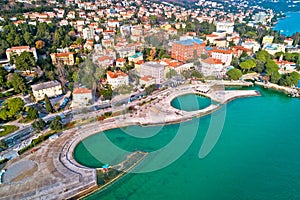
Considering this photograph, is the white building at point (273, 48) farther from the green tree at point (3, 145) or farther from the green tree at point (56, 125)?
the green tree at point (3, 145)

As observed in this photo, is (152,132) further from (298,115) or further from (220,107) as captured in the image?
(298,115)

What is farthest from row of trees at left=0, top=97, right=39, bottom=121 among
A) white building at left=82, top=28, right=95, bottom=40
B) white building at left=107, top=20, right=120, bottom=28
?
white building at left=107, top=20, right=120, bottom=28

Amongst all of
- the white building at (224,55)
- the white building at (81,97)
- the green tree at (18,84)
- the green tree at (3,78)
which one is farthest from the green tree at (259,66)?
the green tree at (3,78)

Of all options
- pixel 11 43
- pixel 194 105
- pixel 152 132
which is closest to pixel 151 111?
pixel 152 132

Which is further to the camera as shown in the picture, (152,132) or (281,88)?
(281,88)

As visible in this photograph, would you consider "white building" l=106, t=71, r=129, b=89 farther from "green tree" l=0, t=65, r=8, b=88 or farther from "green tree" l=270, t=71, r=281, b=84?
"green tree" l=270, t=71, r=281, b=84
